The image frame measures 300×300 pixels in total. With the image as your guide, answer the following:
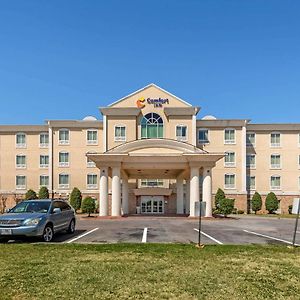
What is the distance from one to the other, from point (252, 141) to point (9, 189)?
33.5m

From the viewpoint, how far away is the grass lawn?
582 centimetres

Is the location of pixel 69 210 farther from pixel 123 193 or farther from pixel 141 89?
pixel 141 89

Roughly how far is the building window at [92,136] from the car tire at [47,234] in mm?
34331

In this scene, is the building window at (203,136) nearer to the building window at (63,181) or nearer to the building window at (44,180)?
the building window at (63,181)

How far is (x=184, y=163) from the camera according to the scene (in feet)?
99.8

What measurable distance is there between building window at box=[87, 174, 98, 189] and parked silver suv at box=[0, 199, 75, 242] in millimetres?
31671

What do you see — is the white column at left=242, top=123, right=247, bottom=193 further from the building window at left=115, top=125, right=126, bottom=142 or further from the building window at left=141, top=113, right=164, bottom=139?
the building window at left=115, top=125, right=126, bottom=142

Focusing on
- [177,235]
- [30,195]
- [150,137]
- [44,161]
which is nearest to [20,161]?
[44,161]

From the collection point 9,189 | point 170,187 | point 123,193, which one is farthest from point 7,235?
point 9,189

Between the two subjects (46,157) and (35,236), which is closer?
(35,236)

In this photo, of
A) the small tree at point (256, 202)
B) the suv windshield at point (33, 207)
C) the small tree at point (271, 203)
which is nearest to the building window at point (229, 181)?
the small tree at point (256, 202)

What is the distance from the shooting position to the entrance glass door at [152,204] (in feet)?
146

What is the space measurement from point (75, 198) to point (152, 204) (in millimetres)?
9734

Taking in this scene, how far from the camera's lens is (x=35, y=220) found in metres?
12.3
